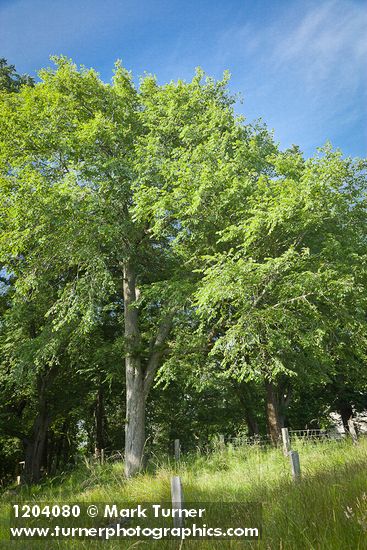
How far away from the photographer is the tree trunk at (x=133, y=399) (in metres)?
13.8

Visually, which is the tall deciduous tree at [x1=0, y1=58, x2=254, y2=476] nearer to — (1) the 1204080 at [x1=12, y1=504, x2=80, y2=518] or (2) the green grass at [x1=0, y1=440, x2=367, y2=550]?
(2) the green grass at [x1=0, y1=440, x2=367, y2=550]

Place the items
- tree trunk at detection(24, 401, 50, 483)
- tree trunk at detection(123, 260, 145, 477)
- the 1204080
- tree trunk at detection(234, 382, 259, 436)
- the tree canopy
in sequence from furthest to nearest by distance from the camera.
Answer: tree trunk at detection(234, 382, 259, 436) → tree trunk at detection(24, 401, 50, 483) → tree trunk at detection(123, 260, 145, 477) → the tree canopy → the 1204080

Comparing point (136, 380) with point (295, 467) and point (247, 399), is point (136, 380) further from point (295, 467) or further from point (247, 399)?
point (247, 399)

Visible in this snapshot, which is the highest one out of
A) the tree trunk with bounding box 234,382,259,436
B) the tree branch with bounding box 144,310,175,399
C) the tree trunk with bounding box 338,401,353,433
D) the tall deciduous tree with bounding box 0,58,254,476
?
the tall deciduous tree with bounding box 0,58,254,476

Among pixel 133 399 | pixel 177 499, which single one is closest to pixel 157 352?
pixel 133 399

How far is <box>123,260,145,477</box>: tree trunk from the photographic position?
1379cm

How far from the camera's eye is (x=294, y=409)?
3378 centimetres

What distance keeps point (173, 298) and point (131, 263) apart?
3.73m

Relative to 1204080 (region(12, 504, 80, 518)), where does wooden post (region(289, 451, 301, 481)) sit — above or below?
above

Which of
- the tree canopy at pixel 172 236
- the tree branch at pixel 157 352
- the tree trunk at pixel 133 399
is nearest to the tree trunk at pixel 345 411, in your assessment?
the tree canopy at pixel 172 236

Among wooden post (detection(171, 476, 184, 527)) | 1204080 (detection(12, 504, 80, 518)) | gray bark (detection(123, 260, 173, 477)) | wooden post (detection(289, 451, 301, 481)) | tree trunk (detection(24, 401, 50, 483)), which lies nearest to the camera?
wooden post (detection(171, 476, 184, 527))

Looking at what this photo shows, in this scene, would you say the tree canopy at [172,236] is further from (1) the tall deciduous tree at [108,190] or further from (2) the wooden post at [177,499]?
(2) the wooden post at [177,499]

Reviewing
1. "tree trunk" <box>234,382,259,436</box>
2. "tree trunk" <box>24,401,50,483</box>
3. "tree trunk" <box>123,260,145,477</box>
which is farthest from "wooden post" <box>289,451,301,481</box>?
"tree trunk" <box>24,401,50,483</box>

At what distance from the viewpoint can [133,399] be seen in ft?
47.8
